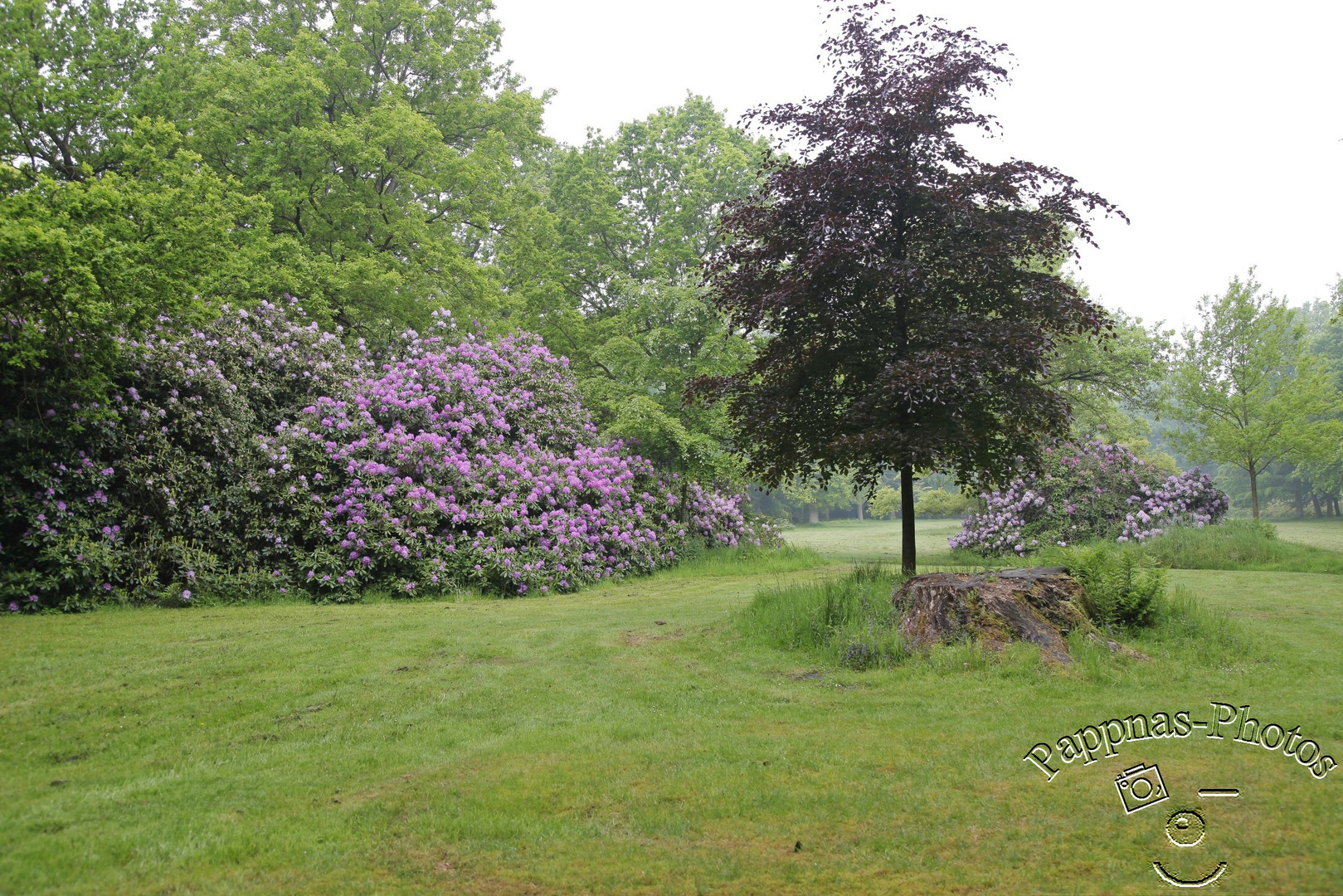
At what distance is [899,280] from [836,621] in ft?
11.9

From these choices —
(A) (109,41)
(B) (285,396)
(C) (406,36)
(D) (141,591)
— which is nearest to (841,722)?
(D) (141,591)

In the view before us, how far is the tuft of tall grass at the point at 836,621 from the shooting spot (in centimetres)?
754

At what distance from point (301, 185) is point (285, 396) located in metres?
7.59

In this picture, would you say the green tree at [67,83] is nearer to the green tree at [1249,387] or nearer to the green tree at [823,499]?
the green tree at [1249,387]

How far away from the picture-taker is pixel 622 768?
4836mm

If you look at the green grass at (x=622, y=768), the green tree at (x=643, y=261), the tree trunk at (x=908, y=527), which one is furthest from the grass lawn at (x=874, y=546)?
the green grass at (x=622, y=768)

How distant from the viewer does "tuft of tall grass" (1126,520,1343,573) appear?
15.5 metres

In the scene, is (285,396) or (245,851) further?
(285,396)

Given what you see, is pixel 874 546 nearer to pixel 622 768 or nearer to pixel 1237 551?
pixel 1237 551

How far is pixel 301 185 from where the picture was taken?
19.6 metres

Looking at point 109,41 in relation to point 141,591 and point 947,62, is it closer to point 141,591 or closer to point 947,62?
point 141,591

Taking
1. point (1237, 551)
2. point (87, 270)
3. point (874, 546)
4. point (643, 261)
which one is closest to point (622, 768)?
point (87, 270)

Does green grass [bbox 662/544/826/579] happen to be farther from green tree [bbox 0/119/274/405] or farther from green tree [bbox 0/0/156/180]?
green tree [bbox 0/0/156/180]

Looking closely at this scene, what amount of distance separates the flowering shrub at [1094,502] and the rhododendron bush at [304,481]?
31.6 feet
